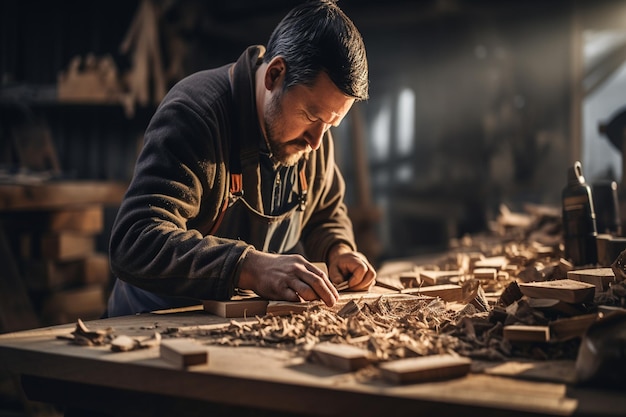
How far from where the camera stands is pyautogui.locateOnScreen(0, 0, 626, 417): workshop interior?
5574 mm

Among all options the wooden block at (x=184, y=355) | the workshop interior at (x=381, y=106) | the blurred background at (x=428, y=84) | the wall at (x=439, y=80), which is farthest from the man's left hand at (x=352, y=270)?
the wall at (x=439, y=80)

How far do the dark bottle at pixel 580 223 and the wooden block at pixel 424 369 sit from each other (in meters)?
1.62

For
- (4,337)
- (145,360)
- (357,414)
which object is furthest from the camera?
(4,337)

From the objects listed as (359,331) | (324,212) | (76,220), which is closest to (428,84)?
(76,220)

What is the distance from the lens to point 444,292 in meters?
2.46

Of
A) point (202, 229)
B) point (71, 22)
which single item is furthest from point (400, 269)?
point (71, 22)

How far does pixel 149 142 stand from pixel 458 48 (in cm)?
592

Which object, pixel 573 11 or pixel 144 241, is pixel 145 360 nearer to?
pixel 144 241

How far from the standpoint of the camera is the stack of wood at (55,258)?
16.8 ft

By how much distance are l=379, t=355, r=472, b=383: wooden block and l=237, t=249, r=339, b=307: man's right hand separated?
0.67 meters

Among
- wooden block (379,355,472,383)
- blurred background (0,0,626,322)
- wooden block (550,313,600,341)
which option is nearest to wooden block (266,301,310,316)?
wooden block (379,355,472,383)

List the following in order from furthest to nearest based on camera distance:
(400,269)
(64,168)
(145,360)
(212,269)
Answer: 1. (64,168)
2. (400,269)
3. (212,269)
4. (145,360)

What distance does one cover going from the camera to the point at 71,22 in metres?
7.59

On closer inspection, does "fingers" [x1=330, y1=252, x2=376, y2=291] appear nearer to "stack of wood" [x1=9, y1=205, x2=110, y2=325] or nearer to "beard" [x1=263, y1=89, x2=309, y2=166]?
"beard" [x1=263, y1=89, x2=309, y2=166]
